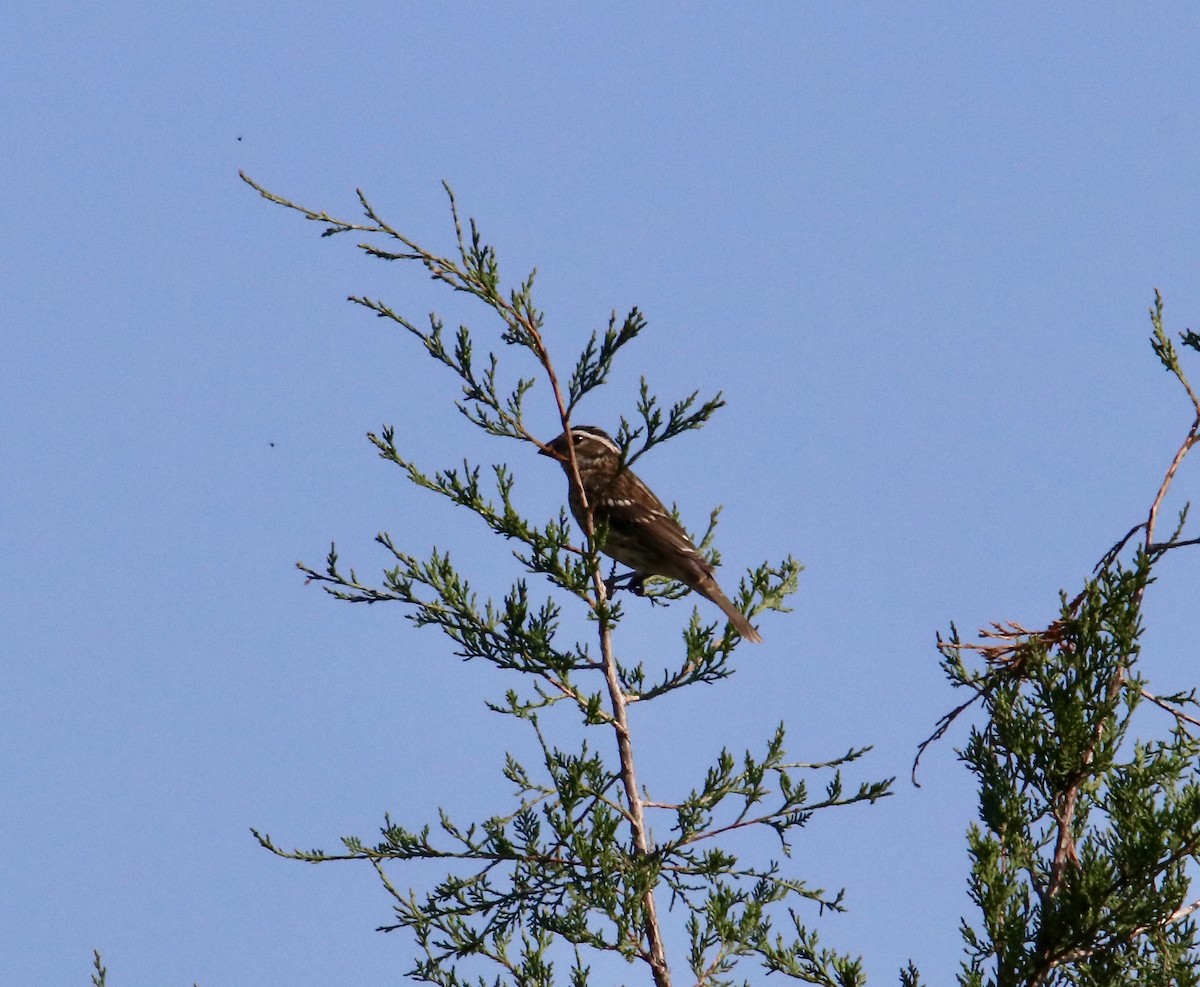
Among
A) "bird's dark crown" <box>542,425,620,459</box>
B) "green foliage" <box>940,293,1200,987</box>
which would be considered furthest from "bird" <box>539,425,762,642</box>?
"green foliage" <box>940,293,1200,987</box>

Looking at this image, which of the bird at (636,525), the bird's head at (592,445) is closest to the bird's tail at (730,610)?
the bird at (636,525)

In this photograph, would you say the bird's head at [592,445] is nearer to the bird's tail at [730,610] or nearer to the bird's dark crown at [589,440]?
the bird's dark crown at [589,440]

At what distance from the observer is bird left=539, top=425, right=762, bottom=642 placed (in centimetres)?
817

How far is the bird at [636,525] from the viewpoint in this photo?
8172mm

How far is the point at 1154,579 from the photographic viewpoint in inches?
212

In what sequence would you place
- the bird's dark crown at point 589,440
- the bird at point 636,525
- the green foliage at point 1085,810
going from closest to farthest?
1. the green foliage at point 1085,810
2. the bird at point 636,525
3. the bird's dark crown at point 589,440

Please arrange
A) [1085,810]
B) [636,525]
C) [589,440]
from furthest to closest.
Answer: [589,440]
[636,525]
[1085,810]

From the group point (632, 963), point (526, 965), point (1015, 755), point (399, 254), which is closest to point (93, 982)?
point (526, 965)

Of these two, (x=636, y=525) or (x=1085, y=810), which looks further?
(x=636, y=525)

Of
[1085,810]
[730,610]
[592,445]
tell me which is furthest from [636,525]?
[1085,810]

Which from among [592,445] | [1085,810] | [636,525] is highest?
[592,445]

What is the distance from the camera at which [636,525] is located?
854 centimetres

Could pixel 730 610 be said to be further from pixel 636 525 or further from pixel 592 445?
pixel 592 445

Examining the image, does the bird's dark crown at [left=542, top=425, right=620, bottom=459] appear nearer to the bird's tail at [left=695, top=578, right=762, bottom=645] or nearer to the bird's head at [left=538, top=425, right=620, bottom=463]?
the bird's head at [left=538, top=425, right=620, bottom=463]
